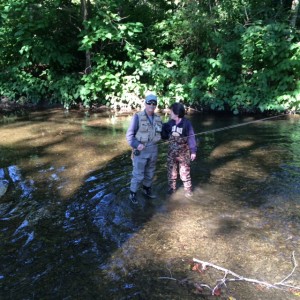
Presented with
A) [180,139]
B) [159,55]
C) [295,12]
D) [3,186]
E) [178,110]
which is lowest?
[3,186]

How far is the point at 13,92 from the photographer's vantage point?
15.2m

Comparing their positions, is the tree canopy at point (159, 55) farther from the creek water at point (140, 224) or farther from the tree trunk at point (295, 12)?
the creek water at point (140, 224)

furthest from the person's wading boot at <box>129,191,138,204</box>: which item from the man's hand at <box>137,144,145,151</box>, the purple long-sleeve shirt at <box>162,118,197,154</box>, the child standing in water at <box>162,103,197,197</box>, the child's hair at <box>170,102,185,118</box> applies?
the child's hair at <box>170,102,185,118</box>

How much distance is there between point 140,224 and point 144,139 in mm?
1316

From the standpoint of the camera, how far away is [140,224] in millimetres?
5285

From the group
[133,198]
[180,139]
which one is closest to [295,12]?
[180,139]

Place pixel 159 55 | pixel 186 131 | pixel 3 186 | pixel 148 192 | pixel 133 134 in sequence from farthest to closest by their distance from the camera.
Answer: pixel 159 55
pixel 3 186
pixel 148 192
pixel 186 131
pixel 133 134

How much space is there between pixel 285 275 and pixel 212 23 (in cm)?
1098

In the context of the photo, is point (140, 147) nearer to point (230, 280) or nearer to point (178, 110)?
point (178, 110)

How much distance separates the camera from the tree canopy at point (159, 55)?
12.2 metres

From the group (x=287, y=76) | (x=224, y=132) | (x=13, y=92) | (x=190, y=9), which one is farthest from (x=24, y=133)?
(x=287, y=76)

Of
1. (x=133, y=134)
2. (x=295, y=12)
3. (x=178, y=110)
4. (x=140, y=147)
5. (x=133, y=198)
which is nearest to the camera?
(x=140, y=147)

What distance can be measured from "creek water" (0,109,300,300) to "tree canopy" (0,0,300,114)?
413cm

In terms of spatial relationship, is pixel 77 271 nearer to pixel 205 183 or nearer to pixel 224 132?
pixel 205 183
